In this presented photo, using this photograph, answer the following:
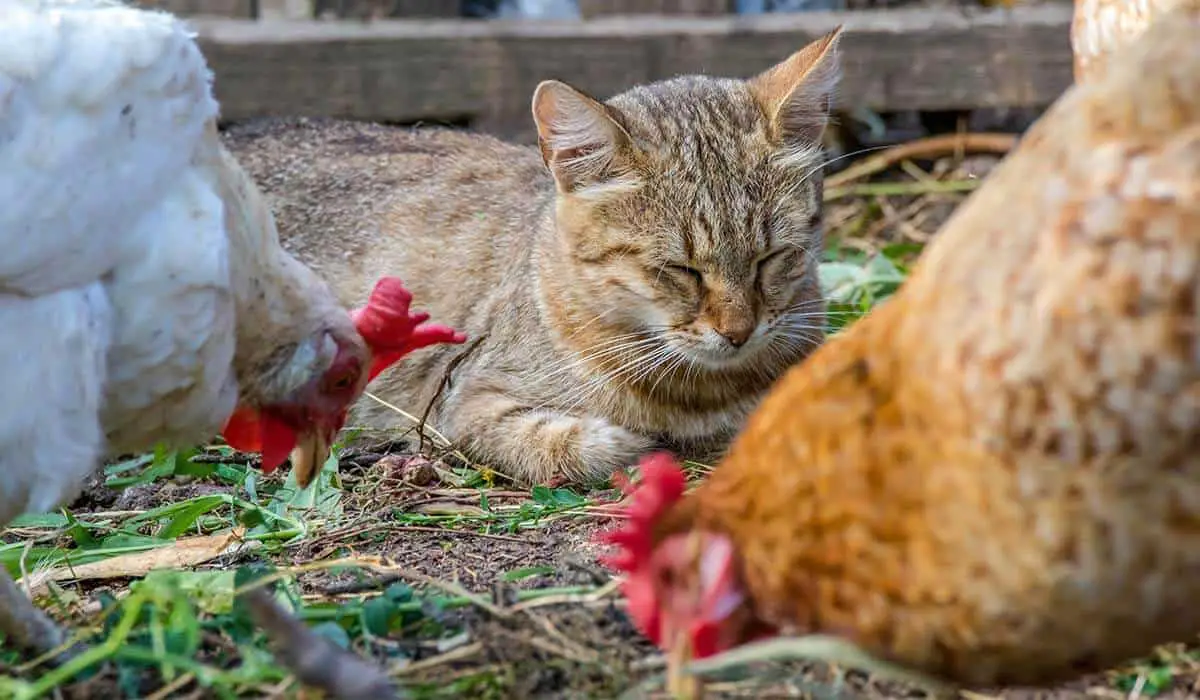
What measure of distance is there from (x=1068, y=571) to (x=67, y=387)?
1.40 m

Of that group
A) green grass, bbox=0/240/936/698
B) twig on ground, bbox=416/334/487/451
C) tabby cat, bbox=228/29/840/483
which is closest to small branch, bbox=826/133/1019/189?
green grass, bbox=0/240/936/698

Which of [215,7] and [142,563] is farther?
[215,7]

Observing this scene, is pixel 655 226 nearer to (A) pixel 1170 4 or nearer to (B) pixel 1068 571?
(A) pixel 1170 4

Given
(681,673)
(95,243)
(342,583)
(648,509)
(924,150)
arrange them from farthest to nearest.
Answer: (924,150), (342,583), (95,243), (648,509), (681,673)

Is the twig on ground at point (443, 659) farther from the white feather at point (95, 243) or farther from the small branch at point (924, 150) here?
the small branch at point (924, 150)

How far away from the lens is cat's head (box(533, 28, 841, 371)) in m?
3.53

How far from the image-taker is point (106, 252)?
7.11 feet

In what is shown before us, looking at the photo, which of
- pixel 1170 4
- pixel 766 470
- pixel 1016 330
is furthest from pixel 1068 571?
pixel 1170 4

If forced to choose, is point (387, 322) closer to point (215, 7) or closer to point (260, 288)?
point (260, 288)

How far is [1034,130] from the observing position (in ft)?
6.48

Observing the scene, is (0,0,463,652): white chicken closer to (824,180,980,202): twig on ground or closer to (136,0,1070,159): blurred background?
(136,0,1070,159): blurred background

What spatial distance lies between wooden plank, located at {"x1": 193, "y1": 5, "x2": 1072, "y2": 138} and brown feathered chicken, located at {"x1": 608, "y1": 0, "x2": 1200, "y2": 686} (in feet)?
11.1

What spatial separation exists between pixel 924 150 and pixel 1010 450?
3965 millimetres

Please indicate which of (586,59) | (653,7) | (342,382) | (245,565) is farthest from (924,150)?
(245,565)
